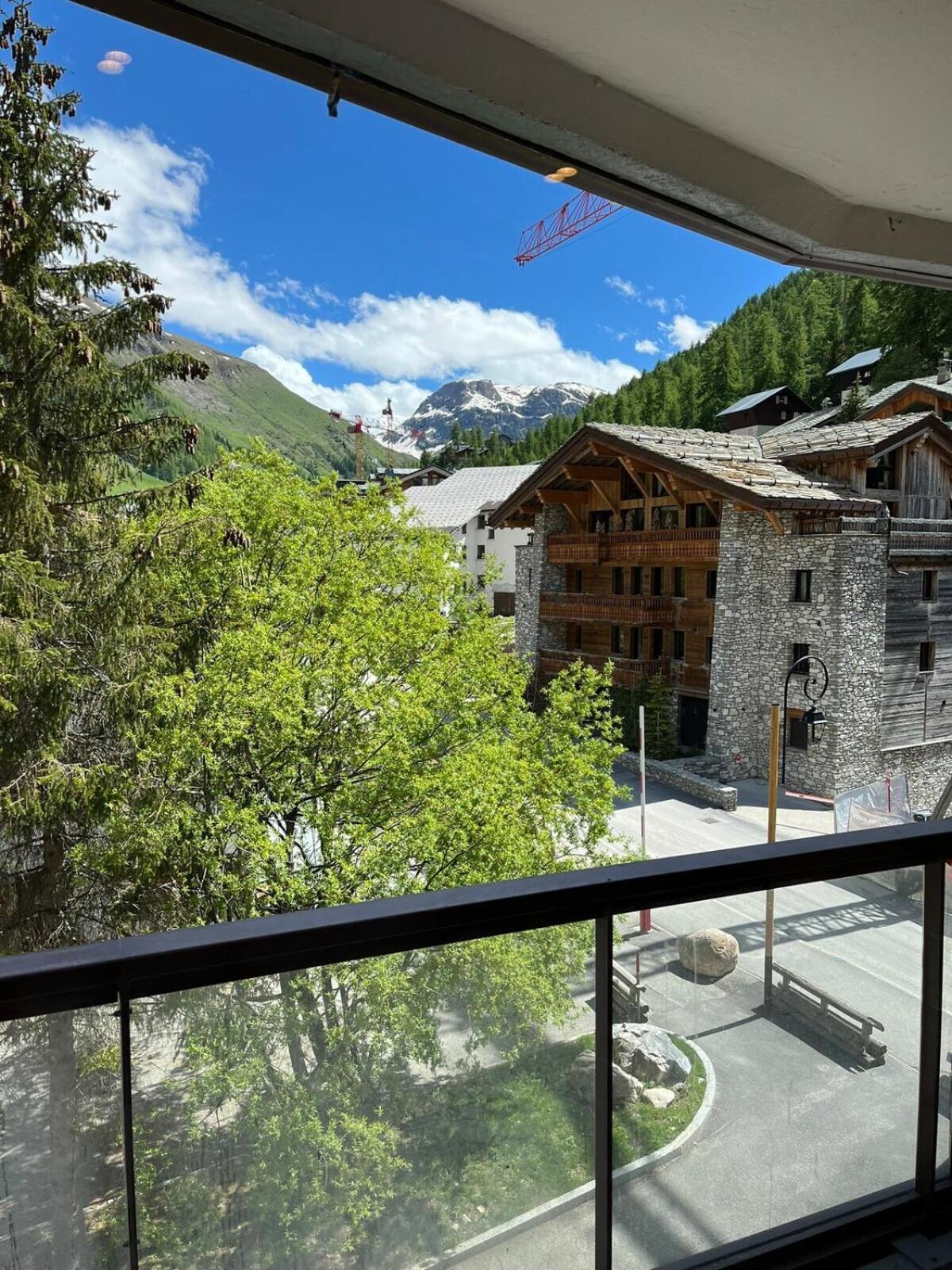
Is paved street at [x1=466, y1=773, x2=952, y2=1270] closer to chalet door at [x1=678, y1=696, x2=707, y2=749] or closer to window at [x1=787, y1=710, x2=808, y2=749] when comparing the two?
window at [x1=787, y1=710, x2=808, y2=749]

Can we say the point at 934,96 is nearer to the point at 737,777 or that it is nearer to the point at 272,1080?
the point at 272,1080

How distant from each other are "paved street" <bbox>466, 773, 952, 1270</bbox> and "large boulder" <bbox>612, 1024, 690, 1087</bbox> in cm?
2

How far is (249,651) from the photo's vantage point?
7246mm

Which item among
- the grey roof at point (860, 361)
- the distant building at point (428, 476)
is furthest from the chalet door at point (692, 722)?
the distant building at point (428, 476)

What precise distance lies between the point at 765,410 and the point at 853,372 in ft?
13.2

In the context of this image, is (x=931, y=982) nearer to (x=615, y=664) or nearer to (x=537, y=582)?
(x=615, y=664)

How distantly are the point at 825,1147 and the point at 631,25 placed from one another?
1398 millimetres

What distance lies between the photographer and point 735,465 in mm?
16172

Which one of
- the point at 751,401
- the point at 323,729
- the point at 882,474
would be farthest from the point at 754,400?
the point at 323,729

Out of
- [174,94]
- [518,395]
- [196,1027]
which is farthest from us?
[518,395]

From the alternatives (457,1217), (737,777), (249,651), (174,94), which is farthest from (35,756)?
(174,94)

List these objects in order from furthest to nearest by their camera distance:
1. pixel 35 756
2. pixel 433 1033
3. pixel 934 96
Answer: pixel 35 756
pixel 934 96
pixel 433 1033

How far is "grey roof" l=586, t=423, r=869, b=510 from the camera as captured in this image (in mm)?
14656

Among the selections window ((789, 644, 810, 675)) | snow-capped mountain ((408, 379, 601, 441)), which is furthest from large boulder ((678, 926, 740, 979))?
snow-capped mountain ((408, 379, 601, 441))
